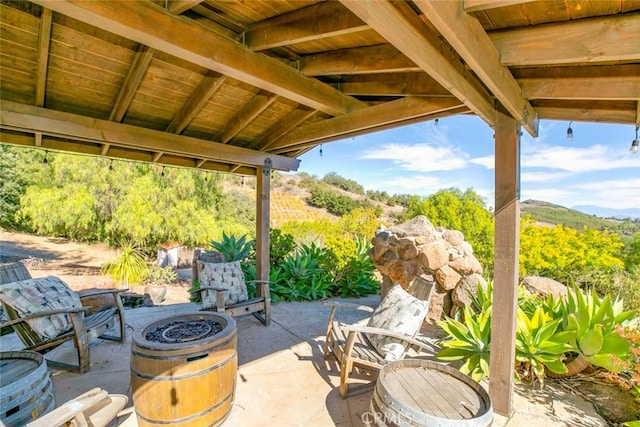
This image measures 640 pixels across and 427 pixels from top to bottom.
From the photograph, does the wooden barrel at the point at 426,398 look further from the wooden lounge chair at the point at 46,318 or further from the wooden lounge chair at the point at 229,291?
the wooden lounge chair at the point at 46,318

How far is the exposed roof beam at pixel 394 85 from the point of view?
2486 mm

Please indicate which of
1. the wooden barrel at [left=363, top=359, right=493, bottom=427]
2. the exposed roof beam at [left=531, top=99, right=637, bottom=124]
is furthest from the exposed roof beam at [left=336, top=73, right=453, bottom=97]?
the wooden barrel at [left=363, top=359, right=493, bottom=427]

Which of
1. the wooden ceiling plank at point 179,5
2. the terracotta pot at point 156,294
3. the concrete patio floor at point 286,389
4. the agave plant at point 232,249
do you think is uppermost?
the wooden ceiling plank at point 179,5

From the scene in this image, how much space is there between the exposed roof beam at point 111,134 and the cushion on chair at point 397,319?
2666 mm

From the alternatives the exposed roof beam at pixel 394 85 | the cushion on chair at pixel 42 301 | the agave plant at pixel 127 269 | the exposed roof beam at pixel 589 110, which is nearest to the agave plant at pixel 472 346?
the exposed roof beam at pixel 589 110

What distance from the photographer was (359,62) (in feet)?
7.32

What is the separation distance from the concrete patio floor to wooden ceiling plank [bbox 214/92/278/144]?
85.0 inches

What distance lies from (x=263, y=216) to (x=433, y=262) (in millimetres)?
2520

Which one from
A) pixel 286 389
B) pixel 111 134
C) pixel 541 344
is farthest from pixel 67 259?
pixel 541 344

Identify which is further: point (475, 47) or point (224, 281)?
point (224, 281)

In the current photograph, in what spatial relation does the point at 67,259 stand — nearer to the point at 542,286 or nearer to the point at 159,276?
the point at 159,276

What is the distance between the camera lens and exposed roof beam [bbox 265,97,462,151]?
2.69m

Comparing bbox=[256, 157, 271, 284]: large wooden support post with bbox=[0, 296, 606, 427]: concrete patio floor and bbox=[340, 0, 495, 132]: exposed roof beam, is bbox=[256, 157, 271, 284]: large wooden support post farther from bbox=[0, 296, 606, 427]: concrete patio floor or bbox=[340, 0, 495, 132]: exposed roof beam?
bbox=[340, 0, 495, 132]: exposed roof beam

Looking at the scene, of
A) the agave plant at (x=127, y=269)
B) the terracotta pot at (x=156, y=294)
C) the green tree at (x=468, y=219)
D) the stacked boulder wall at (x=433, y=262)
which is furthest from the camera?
the agave plant at (x=127, y=269)
